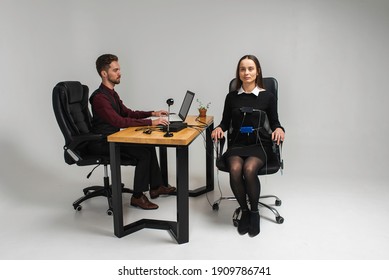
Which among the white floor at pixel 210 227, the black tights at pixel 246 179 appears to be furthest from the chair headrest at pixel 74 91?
the black tights at pixel 246 179

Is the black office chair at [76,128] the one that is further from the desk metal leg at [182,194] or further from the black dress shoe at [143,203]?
the desk metal leg at [182,194]

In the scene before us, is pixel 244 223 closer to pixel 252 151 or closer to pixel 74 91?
pixel 252 151

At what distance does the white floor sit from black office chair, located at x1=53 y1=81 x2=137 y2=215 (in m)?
0.32

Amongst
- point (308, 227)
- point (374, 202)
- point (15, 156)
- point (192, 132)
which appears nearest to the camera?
point (192, 132)

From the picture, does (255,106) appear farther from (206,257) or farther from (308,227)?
(206,257)

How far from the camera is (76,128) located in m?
2.97

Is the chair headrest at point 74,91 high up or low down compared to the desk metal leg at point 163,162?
up

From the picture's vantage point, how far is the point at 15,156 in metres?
4.38

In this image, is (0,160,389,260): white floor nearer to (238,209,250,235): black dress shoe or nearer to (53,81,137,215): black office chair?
(238,209,250,235): black dress shoe

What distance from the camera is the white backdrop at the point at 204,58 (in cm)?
444

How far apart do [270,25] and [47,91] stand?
111 inches

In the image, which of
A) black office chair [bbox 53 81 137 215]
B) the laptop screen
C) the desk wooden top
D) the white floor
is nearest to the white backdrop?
the white floor

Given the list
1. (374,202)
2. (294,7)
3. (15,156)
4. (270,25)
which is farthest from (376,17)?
(15,156)

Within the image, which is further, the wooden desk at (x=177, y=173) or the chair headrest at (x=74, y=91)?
the chair headrest at (x=74, y=91)
